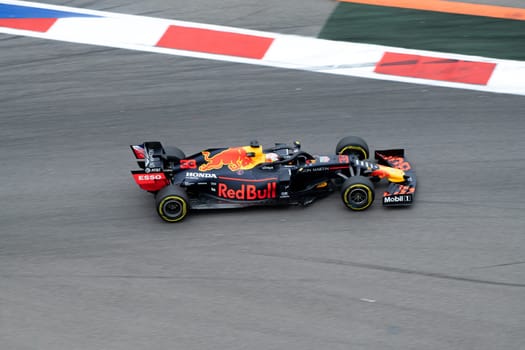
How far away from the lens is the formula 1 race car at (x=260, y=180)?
429 inches

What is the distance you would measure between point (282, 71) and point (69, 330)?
760cm

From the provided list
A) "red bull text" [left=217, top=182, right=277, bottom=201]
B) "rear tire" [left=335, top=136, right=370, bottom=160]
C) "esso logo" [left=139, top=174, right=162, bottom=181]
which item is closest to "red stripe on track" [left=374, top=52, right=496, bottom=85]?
A: "rear tire" [left=335, top=136, right=370, bottom=160]

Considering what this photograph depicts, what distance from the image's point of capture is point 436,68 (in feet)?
49.8

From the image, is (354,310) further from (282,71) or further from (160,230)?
(282,71)

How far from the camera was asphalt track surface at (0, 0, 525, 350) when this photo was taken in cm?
912

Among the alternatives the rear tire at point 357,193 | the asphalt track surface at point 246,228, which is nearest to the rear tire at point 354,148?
the asphalt track surface at point 246,228

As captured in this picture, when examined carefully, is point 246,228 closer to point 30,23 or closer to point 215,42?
point 215,42

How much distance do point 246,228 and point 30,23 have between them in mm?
9089

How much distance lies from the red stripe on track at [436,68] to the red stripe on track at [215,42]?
2505mm

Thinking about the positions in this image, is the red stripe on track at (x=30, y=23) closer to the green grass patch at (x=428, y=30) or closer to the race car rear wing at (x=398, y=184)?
the green grass patch at (x=428, y=30)

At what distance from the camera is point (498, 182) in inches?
460

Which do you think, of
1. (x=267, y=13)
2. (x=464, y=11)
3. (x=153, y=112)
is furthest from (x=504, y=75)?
(x=153, y=112)

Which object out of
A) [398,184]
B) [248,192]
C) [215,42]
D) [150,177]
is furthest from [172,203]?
[215,42]

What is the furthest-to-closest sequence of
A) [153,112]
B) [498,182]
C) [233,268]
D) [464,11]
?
[464,11], [153,112], [498,182], [233,268]
